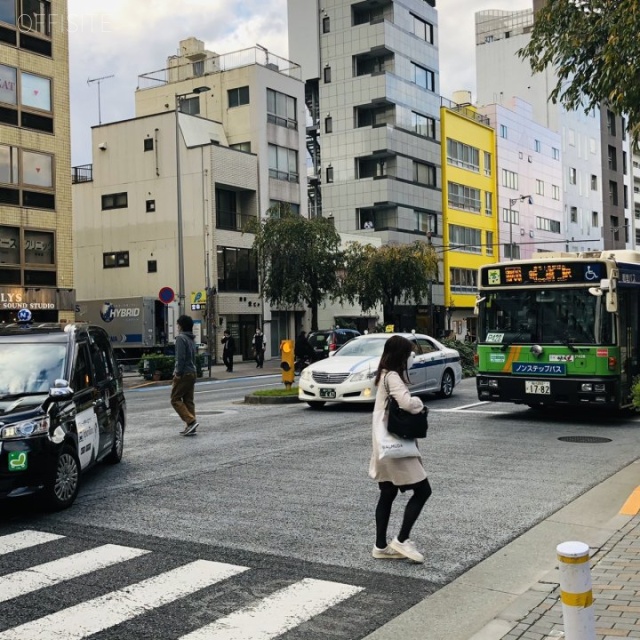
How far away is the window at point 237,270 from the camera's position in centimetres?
4562

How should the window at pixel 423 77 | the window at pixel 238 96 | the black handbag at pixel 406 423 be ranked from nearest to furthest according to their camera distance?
1. the black handbag at pixel 406 423
2. the window at pixel 238 96
3. the window at pixel 423 77

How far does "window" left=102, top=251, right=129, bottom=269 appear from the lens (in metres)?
48.3

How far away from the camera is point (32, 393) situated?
7965 mm

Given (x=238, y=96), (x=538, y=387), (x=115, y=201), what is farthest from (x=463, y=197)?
(x=538, y=387)

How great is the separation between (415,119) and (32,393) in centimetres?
5644

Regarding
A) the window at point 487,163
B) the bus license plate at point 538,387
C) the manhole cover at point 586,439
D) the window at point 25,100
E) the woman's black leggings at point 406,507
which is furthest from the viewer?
the window at point 487,163

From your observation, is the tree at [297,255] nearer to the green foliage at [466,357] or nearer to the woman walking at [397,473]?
the green foliage at [466,357]

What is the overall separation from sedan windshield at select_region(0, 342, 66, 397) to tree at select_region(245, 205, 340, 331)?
29883 mm

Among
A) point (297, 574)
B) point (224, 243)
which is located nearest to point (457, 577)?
point (297, 574)

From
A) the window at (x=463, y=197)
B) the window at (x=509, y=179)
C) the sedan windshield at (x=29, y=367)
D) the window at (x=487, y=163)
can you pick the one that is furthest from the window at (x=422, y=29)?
the sedan windshield at (x=29, y=367)

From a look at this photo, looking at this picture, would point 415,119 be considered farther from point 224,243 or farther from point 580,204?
point 580,204

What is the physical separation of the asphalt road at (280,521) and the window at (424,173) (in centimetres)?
4902

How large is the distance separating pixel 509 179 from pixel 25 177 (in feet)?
160

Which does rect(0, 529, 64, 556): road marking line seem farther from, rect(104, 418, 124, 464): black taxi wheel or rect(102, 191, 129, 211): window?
rect(102, 191, 129, 211): window
